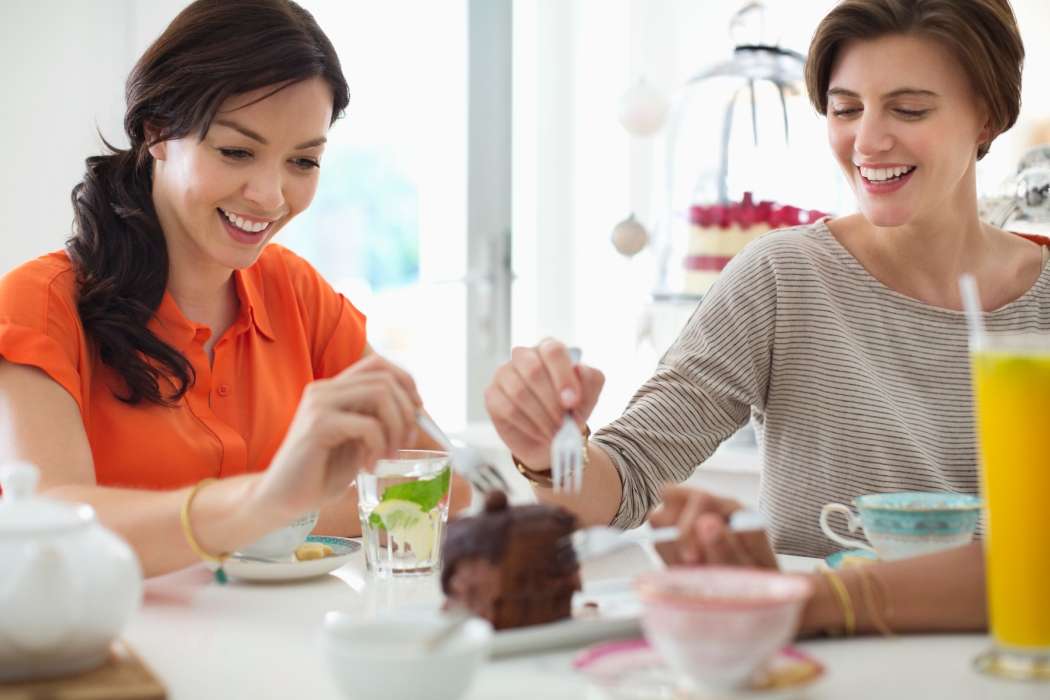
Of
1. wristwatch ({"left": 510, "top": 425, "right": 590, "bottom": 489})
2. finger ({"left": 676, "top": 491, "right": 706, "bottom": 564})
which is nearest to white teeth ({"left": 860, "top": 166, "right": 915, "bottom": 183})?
wristwatch ({"left": 510, "top": 425, "right": 590, "bottom": 489})

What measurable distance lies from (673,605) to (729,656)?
0.15 feet

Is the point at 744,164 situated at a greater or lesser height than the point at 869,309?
greater

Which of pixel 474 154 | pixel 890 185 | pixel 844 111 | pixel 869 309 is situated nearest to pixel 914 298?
pixel 869 309

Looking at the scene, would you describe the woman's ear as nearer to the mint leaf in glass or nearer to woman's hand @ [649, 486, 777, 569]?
the mint leaf in glass

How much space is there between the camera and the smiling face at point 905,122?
1622 millimetres

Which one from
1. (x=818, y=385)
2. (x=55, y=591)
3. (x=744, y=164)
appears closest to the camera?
(x=55, y=591)

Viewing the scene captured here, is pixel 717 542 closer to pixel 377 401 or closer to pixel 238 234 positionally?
pixel 377 401

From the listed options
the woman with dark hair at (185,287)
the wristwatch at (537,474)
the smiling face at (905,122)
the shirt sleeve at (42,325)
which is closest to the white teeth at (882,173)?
the smiling face at (905,122)

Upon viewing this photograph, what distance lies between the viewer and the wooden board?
32.6 inches

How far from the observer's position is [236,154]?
5.16ft

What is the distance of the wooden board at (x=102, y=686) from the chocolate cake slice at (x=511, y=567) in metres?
0.24

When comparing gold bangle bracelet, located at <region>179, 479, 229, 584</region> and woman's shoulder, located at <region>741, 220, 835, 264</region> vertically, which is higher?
woman's shoulder, located at <region>741, 220, 835, 264</region>

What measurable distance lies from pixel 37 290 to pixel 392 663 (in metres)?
0.89

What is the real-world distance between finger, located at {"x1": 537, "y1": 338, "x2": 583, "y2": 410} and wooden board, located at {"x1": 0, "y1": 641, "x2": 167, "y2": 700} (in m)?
0.52
